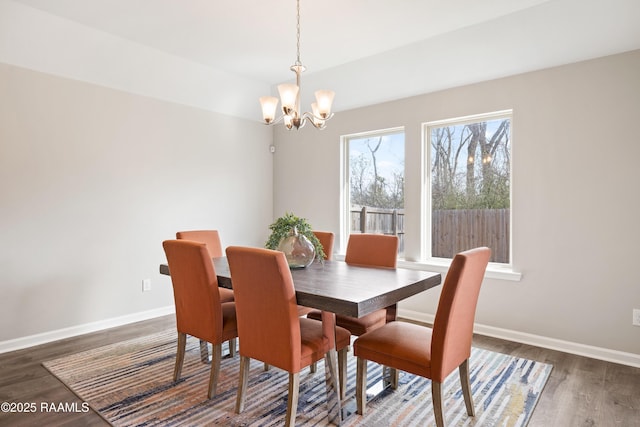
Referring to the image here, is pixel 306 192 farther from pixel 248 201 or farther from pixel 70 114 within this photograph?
pixel 70 114

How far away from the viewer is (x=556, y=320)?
3.12 meters

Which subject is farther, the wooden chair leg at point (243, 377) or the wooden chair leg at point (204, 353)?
the wooden chair leg at point (204, 353)

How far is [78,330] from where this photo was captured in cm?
343

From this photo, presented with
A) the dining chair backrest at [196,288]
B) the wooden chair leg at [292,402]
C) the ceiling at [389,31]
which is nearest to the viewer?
the wooden chair leg at [292,402]

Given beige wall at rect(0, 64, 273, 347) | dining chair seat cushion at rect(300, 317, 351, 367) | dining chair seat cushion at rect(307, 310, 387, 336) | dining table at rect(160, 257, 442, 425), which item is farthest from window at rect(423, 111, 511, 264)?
beige wall at rect(0, 64, 273, 347)

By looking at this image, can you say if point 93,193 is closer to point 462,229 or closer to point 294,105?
point 294,105

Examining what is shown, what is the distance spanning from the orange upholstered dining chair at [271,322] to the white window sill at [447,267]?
1.95 m

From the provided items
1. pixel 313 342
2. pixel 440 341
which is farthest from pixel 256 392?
pixel 440 341

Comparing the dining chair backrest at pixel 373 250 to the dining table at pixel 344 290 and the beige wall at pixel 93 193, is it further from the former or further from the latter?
the beige wall at pixel 93 193

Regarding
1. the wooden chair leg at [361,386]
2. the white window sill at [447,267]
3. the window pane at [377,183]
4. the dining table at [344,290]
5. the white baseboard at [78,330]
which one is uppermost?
the window pane at [377,183]

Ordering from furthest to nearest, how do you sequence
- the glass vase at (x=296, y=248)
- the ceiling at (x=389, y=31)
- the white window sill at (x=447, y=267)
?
the white window sill at (x=447, y=267) < the ceiling at (x=389, y=31) < the glass vase at (x=296, y=248)

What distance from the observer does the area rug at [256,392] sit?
2.08 m

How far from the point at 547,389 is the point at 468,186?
1.92 m

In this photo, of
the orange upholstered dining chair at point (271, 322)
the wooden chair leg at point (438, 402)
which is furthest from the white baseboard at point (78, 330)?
the wooden chair leg at point (438, 402)
